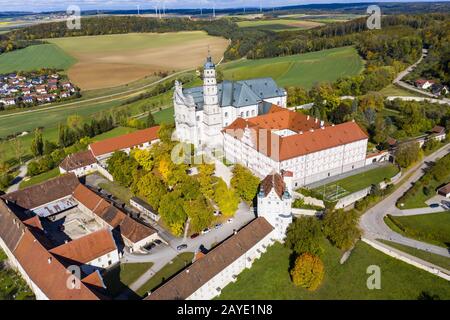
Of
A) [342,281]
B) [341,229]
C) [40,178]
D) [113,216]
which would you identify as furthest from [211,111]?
[342,281]

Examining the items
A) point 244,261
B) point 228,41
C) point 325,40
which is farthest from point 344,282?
point 228,41

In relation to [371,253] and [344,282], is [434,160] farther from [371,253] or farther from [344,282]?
[344,282]

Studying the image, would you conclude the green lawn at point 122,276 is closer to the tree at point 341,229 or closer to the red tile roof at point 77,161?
the tree at point 341,229

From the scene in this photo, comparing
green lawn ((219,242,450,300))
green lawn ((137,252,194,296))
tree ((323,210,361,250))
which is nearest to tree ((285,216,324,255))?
tree ((323,210,361,250))

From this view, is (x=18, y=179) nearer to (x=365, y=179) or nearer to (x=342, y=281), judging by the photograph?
(x=342, y=281)

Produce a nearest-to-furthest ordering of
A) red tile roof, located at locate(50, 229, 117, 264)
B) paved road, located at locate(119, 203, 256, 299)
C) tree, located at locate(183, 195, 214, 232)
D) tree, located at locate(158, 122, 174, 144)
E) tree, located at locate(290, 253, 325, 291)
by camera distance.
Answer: tree, located at locate(290, 253, 325, 291), red tile roof, located at locate(50, 229, 117, 264), paved road, located at locate(119, 203, 256, 299), tree, located at locate(183, 195, 214, 232), tree, located at locate(158, 122, 174, 144)

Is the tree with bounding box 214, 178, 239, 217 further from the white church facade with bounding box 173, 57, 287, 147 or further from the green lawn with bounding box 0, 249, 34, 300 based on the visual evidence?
the green lawn with bounding box 0, 249, 34, 300
